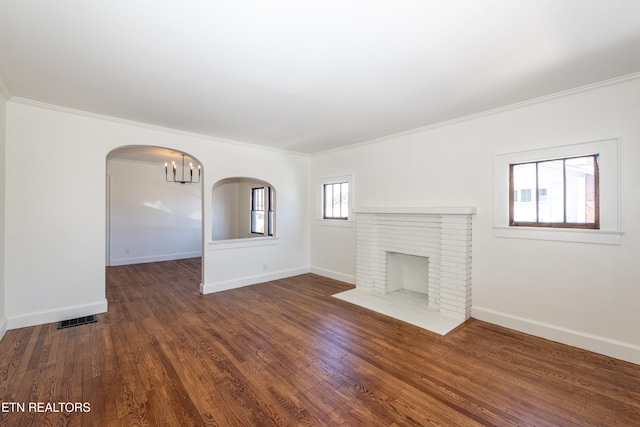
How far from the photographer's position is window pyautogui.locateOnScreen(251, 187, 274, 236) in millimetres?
7863

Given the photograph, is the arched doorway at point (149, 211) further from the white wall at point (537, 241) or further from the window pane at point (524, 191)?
the window pane at point (524, 191)

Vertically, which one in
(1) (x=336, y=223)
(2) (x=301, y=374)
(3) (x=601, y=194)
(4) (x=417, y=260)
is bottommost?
(2) (x=301, y=374)

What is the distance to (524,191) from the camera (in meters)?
3.25

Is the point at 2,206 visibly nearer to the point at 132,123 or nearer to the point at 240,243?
the point at 132,123

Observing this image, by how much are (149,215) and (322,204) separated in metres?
4.92

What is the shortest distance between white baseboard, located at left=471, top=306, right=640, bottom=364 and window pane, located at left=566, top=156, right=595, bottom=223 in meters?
1.18

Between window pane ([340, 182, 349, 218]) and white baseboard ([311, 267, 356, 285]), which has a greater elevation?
window pane ([340, 182, 349, 218])

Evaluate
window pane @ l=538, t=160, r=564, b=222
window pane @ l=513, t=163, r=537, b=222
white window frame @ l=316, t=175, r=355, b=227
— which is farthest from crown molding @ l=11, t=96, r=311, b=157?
window pane @ l=538, t=160, r=564, b=222

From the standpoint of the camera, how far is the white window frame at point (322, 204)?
5250mm

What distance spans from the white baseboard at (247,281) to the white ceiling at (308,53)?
282 cm

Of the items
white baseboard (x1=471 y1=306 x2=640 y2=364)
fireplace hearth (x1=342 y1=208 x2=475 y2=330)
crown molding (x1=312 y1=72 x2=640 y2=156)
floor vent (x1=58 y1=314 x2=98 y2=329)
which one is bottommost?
floor vent (x1=58 y1=314 x2=98 y2=329)

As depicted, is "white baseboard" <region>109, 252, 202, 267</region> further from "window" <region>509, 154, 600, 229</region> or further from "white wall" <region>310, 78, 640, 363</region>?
"window" <region>509, 154, 600, 229</region>

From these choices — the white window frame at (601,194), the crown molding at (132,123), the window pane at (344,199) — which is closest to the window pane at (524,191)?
the white window frame at (601,194)

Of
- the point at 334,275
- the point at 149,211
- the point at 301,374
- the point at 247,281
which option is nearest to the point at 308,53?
the point at 301,374
